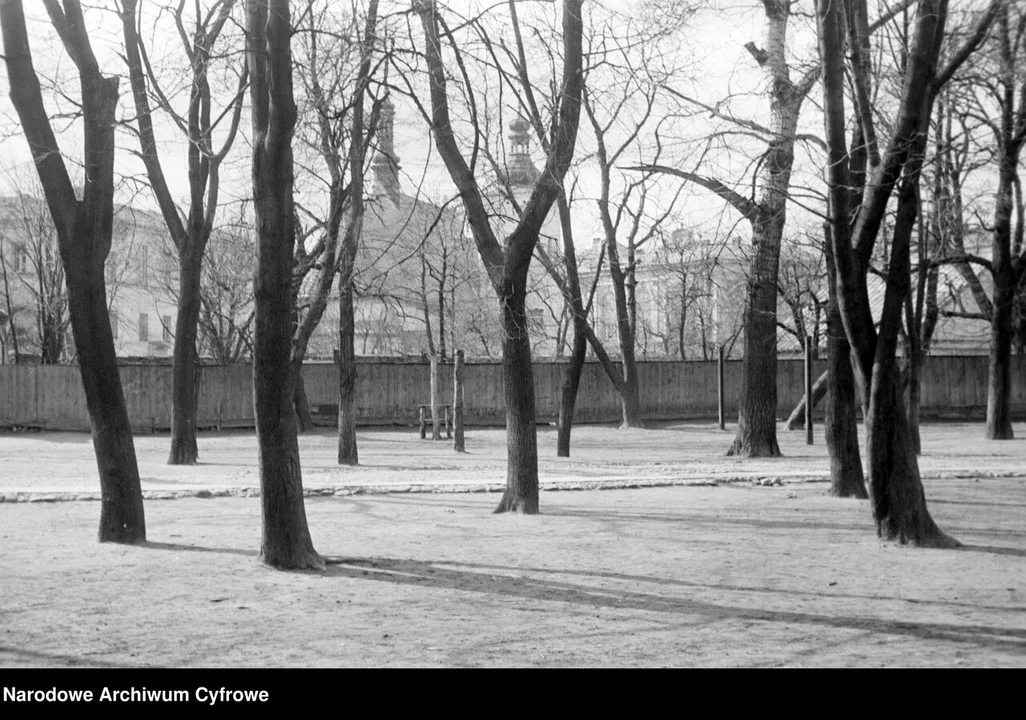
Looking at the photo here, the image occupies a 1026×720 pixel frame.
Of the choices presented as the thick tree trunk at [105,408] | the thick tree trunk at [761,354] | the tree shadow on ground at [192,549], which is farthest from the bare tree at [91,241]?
the thick tree trunk at [761,354]

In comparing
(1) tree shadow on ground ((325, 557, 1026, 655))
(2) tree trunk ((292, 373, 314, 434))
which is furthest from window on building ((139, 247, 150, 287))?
(1) tree shadow on ground ((325, 557, 1026, 655))

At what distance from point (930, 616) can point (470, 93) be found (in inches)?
279

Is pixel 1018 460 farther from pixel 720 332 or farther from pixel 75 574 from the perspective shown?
pixel 720 332

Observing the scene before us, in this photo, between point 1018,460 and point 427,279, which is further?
point 427,279

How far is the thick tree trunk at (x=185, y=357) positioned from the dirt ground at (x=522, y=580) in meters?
3.52

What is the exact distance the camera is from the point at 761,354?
22.7 meters

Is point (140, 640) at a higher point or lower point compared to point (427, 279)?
lower

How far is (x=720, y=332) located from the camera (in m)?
63.2

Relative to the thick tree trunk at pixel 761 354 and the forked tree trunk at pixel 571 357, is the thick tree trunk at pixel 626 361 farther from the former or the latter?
the thick tree trunk at pixel 761 354

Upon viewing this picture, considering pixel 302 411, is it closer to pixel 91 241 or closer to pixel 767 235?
pixel 767 235

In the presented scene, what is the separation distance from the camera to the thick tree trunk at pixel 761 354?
21938 mm

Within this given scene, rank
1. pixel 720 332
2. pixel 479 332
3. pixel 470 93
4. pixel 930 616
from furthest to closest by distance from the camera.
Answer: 1. pixel 720 332
2. pixel 479 332
3. pixel 470 93
4. pixel 930 616

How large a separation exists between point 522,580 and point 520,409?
4337mm
